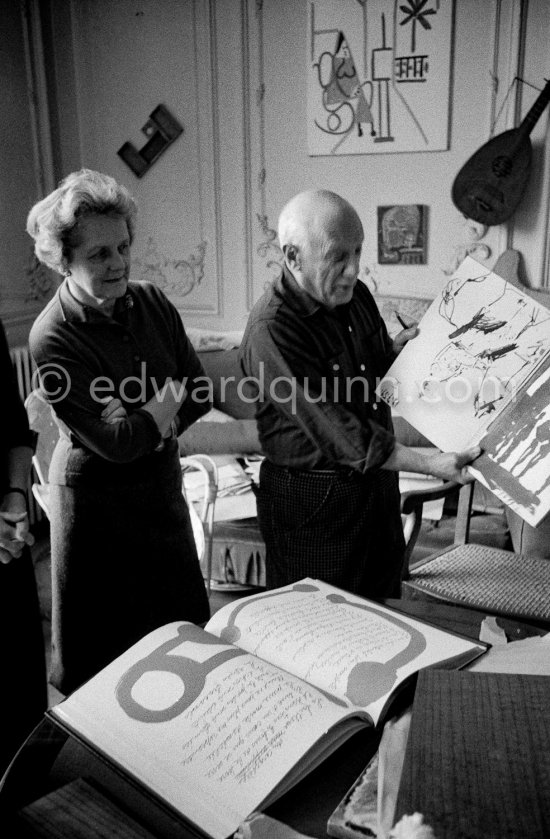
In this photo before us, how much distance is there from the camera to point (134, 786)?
2.25 feet

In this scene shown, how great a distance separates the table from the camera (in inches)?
26.5

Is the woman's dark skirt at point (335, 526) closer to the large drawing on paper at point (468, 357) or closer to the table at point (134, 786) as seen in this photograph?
the large drawing on paper at point (468, 357)

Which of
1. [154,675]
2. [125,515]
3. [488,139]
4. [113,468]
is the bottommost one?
[125,515]

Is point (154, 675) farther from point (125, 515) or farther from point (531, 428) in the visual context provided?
point (125, 515)

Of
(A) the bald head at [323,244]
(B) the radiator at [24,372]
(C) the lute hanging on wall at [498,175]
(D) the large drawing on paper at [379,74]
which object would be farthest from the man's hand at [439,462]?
(B) the radiator at [24,372]

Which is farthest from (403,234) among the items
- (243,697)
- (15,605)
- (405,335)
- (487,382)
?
(243,697)

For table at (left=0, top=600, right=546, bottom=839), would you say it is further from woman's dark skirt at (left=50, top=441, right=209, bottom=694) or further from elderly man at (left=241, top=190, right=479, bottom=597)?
woman's dark skirt at (left=50, top=441, right=209, bottom=694)

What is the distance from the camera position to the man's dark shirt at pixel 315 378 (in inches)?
59.6

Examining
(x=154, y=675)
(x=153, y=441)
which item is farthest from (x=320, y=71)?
(x=154, y=675)

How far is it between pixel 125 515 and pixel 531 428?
0.94m

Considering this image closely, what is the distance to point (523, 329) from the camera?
4.45 ft

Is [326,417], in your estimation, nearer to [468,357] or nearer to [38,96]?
[468,357]

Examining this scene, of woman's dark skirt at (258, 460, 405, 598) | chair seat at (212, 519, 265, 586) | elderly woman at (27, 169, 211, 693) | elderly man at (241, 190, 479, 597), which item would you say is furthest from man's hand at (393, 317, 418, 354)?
chair seat at (212, 519, 265, 586)

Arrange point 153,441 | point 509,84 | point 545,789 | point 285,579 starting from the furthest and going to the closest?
1. point 509,84
2. point 285,579
3. point 153,441
4. point 545,789
